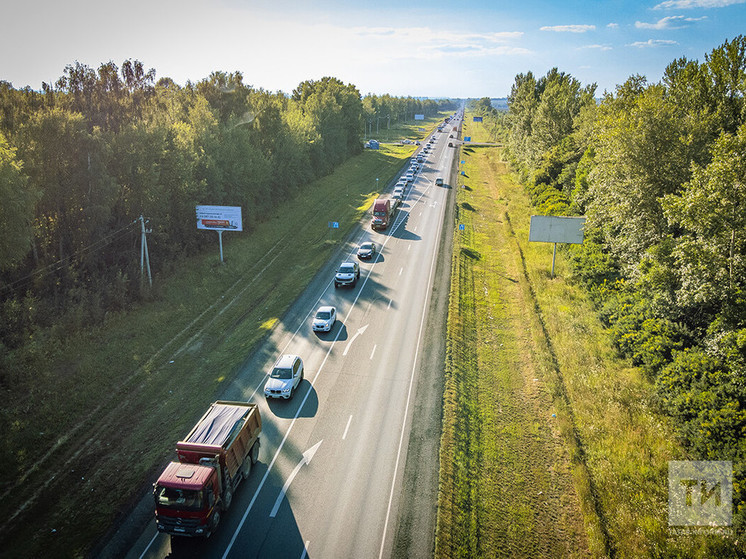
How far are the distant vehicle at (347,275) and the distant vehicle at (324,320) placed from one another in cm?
693

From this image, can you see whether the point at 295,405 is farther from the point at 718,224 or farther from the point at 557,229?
the point at 557,229

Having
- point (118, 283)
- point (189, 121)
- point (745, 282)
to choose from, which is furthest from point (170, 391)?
point (189, 121)

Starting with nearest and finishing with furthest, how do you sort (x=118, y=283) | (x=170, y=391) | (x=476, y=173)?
(x=170, y=391), (x=118, y=283), (x=476, y=173)

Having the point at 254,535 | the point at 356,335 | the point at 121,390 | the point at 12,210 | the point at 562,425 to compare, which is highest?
the point at 12,210

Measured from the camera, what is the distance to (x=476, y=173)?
9912cm

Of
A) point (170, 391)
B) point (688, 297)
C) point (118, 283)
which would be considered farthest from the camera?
point (118, 283)

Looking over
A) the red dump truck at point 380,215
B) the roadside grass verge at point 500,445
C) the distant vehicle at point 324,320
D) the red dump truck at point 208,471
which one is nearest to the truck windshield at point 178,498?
the red dump truck at point 208,471

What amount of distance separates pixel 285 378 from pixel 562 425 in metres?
15.7

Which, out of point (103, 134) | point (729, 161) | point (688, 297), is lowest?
point (688, 297)

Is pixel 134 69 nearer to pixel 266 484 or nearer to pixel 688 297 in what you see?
pixel 266 484

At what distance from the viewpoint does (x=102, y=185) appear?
116ft

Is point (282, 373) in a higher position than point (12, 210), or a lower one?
lower

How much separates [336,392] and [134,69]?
5747 cm

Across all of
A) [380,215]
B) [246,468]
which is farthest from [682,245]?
[380,215]
